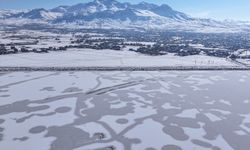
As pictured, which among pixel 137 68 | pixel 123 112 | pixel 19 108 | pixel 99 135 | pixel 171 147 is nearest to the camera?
pixel 171 147

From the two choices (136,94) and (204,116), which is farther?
(136,94)

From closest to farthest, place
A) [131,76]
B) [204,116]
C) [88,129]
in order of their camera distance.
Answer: [88,129] → [204,116] → [131,76]

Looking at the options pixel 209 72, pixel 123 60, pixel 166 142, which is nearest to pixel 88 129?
pixel 166 142

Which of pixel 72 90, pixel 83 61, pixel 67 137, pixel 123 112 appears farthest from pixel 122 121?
pixel 83 61

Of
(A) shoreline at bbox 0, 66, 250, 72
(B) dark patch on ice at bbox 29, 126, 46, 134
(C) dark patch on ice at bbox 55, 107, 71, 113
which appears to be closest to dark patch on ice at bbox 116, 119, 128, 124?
(C) dark patch on ice at bbox 55, 107, 71, 113

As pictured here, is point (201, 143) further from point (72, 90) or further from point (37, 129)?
point (72, 90)

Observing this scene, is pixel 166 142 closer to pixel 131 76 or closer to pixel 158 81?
pixel 158 81

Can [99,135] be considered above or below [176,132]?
above

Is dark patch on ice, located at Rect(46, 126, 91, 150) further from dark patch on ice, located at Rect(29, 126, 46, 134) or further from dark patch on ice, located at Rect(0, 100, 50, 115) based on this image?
dark patch on ice, located at Rect(0, 100, 50, 115)

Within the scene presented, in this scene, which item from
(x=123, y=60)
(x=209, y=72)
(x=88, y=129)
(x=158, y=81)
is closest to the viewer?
(x=88, y=129)
